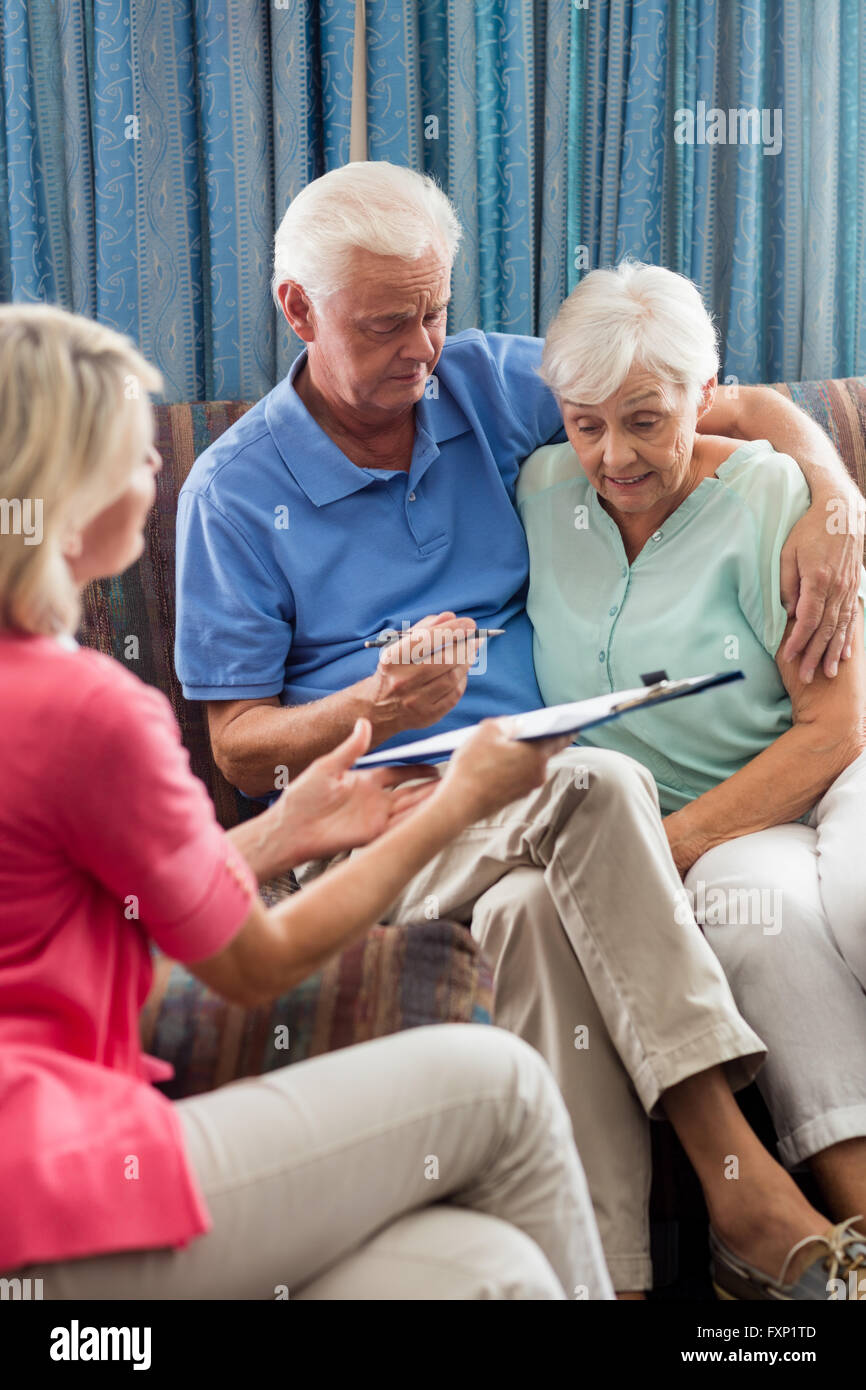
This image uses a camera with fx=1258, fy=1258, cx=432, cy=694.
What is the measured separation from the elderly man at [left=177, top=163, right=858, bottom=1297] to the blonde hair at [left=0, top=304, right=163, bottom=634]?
692mm

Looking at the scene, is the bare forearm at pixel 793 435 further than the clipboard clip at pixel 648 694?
Yes

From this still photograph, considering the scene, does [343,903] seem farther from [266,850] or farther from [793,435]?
[793,435]

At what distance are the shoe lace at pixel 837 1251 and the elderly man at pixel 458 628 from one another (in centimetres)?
1

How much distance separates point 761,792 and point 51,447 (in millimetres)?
1135

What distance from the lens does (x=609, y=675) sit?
1810 millimetres

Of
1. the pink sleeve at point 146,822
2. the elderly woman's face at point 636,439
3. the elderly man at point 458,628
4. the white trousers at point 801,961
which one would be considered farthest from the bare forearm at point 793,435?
the pink sleeve at point 146,822

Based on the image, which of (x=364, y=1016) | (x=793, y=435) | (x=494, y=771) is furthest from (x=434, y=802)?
(x=793, y=435)

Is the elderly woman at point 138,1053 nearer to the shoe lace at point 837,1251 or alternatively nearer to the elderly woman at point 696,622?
the shoe lace at point 837,1251

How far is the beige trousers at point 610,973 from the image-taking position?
1.44 metres

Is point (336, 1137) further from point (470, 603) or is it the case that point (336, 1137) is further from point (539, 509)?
point (539, 509)

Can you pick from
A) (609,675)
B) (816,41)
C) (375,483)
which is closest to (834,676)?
(609,675)

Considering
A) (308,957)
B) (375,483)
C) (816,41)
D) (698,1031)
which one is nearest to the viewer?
(308,957)
